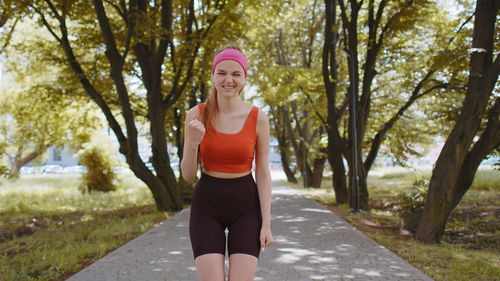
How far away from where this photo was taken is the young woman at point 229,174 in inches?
97.7

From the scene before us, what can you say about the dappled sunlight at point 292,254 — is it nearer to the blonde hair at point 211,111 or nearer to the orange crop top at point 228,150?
the orange crop top at point 228,150

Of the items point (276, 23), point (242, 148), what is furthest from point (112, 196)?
point (242, 148)

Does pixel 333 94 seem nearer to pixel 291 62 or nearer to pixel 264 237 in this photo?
pixel 291 62

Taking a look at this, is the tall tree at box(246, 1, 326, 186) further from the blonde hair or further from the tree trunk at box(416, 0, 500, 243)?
the blonde hair

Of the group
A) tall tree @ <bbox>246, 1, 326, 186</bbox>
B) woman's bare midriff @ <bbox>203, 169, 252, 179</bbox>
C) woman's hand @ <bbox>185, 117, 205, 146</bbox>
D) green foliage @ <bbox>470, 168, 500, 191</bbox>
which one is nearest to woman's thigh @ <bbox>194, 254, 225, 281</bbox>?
woman's bare midriff @ <bbox>203, 169, 252, 179</bbox>

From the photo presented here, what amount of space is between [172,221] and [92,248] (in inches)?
137

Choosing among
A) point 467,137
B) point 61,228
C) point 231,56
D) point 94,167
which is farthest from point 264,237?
point 94,167

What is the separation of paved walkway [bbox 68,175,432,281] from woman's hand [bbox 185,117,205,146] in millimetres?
3443

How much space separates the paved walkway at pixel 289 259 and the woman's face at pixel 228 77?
3.40 metres

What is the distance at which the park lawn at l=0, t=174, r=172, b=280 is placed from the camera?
608 centimetres

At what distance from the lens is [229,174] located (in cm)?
260

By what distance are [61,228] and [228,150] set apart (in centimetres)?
922

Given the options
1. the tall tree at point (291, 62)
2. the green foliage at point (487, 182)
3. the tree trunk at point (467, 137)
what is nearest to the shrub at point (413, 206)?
the tree trunk at point (467, 137)

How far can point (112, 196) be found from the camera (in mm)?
18234
